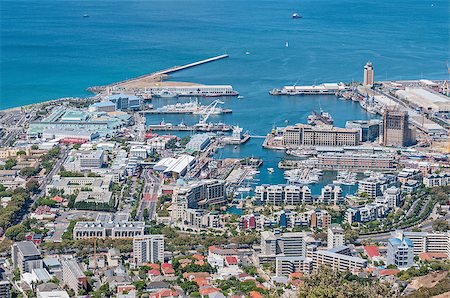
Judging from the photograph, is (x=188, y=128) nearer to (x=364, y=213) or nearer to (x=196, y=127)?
(x=196, y=127)

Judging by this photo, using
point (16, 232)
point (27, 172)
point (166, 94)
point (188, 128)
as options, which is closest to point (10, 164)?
point (27, 172)

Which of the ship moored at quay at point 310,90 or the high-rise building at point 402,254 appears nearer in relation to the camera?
the high-rise building at point 402,254

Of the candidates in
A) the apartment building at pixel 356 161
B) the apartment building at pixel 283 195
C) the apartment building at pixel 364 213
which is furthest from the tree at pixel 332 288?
the apartment building at pixel 356 161

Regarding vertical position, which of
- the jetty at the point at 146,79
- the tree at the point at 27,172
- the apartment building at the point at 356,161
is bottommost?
the tree at the point at 27,172

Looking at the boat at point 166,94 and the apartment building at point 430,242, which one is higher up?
the boat at point 166,94

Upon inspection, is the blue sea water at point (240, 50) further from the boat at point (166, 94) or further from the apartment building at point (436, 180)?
the apartment building at point (436, 180)

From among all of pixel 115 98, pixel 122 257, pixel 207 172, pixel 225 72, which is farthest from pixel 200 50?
pixel 122 257

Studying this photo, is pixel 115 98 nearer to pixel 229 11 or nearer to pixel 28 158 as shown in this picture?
pixel 28 158
